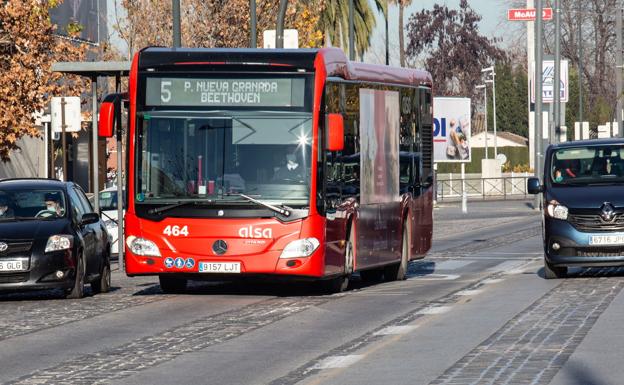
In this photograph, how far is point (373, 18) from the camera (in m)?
66.4

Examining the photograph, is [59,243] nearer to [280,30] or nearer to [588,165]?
[588,165]

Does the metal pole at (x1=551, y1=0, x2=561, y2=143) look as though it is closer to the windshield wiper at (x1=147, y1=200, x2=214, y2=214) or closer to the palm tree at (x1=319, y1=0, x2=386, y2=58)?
the palm tree at (x1=319, y1=0, x2=386, y2=58)

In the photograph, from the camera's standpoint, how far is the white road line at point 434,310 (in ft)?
58.3

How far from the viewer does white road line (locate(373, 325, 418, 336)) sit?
606 inches

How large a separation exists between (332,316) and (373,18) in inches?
1950

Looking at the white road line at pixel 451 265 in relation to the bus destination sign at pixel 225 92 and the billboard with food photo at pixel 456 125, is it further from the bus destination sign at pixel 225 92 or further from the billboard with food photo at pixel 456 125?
the billboard with food photo at pixel 456 125

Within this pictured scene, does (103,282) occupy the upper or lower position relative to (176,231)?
lower

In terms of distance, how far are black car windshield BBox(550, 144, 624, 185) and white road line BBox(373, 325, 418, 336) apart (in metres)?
7.94

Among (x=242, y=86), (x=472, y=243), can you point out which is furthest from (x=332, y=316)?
(x=472, y=243)

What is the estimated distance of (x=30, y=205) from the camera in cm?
2170

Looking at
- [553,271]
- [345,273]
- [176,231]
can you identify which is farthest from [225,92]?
[553,271]

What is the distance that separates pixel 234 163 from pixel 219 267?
3.95ft

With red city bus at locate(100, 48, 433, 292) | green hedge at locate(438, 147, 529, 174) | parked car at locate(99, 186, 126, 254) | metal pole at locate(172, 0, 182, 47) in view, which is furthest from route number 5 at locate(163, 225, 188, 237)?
green hedge at locate(438, 147, 529, 174)

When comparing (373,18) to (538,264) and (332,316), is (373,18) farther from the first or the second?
(332,316)
